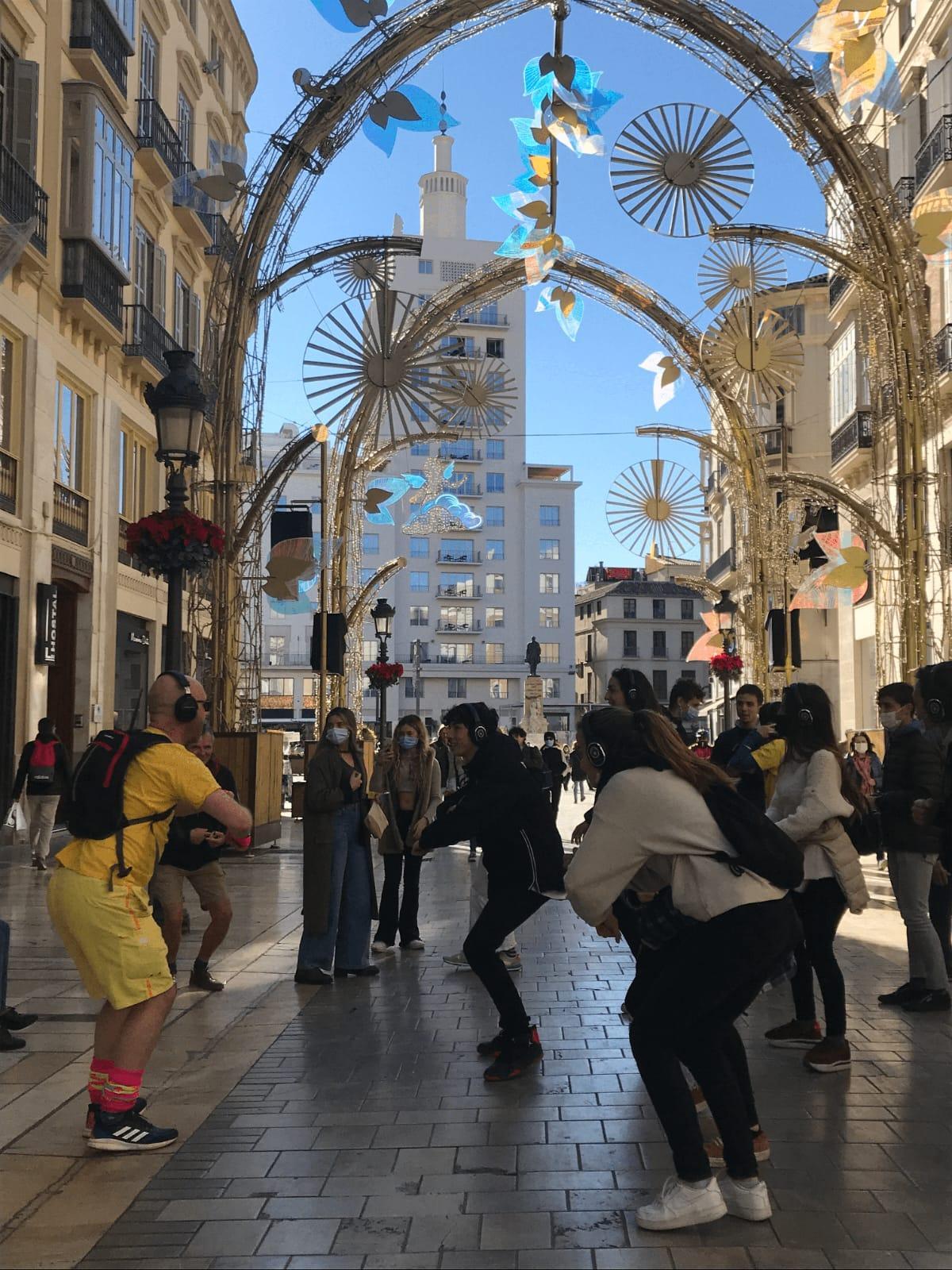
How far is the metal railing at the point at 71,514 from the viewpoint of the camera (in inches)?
819

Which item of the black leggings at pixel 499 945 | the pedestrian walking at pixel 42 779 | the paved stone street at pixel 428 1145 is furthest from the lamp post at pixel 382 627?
the black leggings at pixel 499 945

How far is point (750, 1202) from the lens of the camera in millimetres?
4586

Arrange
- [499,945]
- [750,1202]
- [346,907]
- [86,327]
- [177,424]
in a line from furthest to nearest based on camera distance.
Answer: [86,327]
[177,424]
[346,907]
[499,945]
[750,1202]

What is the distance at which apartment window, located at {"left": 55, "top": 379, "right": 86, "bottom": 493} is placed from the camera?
21078 millimetres

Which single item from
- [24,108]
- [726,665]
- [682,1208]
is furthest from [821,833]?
[726,665]

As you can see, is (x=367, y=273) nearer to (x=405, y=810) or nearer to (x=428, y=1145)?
(x=405, y=810)

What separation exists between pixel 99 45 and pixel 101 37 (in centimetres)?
26

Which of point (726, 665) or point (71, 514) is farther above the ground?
point (71, 514)

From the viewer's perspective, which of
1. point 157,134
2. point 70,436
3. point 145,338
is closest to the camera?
point 70,436

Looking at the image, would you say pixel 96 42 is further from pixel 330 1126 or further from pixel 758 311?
pixel 330 1126

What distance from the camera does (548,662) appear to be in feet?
293

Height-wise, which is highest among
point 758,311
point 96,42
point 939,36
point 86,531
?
point 939,36

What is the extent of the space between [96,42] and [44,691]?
994 cm

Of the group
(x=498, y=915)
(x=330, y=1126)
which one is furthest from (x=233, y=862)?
(x=330, y=1126)
